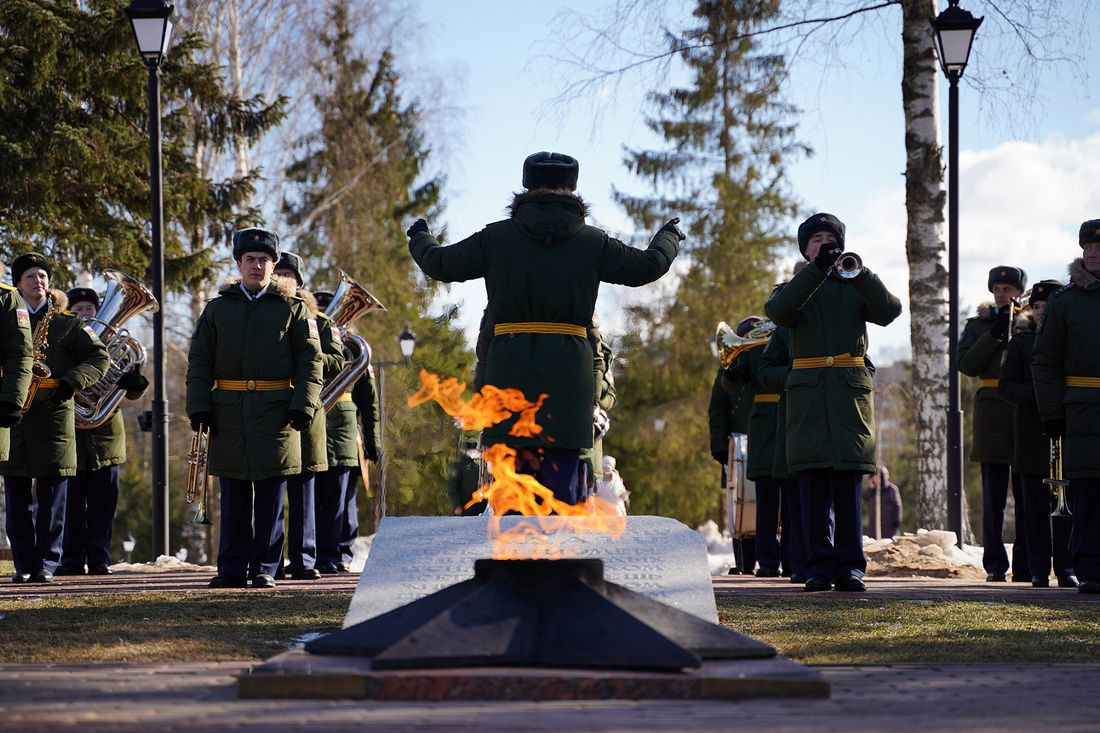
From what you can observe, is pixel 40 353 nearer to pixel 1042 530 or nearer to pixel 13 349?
pixel 13 349

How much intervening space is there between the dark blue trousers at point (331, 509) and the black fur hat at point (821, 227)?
4893 millimetres

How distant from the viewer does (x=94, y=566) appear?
40.8 ft

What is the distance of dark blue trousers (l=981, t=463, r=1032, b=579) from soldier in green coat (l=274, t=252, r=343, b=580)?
16.0ft

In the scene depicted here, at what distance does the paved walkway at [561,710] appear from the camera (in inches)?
179

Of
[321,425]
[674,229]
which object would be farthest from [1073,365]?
[321,425]

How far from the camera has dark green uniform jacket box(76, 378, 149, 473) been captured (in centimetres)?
1242

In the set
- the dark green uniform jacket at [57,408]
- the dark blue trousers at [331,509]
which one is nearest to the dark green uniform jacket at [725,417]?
the dark blue trousers at [331,509]

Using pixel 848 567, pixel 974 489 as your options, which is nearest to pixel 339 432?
pixel 848 567

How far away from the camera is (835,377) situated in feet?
32.0

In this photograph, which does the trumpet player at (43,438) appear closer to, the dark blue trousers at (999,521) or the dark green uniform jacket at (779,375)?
the dark green uniform jacket at (779,375)

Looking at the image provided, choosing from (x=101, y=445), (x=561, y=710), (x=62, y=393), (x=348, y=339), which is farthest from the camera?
(x=348, y=339)

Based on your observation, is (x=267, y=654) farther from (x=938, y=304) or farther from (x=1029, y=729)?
(x=938, y=304)

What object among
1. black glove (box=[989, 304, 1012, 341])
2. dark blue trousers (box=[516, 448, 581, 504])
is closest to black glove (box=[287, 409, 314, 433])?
dark blue trousers (box=[516, 448, 581, 504])

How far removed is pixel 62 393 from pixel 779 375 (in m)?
5.22
